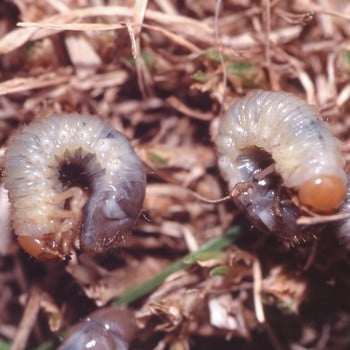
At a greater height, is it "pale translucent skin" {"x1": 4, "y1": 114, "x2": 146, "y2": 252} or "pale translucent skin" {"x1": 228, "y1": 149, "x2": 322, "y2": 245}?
"pale translucent skin" {"x1": 4, "y1": 114, "x2": 146, "y2": 252}

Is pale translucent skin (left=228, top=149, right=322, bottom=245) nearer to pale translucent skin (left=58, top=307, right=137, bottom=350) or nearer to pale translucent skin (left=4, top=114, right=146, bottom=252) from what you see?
pale translucent skin (left=4, top=114, right=146, bottom=252)

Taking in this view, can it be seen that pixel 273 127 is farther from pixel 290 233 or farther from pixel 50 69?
pixel 50 69

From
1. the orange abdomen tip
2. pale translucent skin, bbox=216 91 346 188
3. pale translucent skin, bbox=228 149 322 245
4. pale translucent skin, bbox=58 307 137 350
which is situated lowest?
pale translucent skin, bbox=58 307 137 350

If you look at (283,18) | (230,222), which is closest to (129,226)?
(230,222)

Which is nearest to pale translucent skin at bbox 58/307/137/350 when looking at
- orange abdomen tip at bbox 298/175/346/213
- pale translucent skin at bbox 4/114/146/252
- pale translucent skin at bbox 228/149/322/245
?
pale translucent skin at bbox 4/114/146/252

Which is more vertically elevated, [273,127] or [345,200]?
[273,127]

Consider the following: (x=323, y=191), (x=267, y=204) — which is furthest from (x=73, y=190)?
(x=323, y=191)

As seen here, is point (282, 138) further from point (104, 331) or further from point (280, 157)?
point (104, 331)

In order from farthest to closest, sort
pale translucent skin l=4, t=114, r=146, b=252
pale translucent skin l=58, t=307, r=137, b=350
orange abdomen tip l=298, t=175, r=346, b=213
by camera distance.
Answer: pale translucent skin l=58, t=307, r=137, b=350
pale translucent skin l=4, t=114, r=146, b=252
orange abdomen tip l=298, t=175, r=346, b=213
